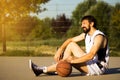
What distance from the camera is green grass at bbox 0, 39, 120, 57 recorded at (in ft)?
59.0

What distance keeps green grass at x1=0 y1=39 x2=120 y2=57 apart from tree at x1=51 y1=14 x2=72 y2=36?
39cm

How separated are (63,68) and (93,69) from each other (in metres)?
0.66

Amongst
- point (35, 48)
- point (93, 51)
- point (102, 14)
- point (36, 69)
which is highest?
point (102, 14)

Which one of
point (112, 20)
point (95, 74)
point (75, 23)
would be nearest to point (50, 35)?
point (75, 23)

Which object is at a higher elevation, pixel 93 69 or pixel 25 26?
pixel 25 26

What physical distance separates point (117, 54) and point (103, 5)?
445 centimetres

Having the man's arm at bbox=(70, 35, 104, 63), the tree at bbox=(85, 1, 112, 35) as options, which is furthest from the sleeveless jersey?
the tree at bbox=(85, 1, 112, 35)

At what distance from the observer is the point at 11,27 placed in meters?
19.2

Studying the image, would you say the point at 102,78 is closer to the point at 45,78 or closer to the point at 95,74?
the point at 95,74

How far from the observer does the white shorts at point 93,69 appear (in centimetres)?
954

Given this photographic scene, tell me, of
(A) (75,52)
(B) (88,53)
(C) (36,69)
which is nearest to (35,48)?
(C) (36,69)

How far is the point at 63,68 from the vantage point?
9391 mm

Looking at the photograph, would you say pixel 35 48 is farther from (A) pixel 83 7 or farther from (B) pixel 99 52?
(B) pixel 99 52

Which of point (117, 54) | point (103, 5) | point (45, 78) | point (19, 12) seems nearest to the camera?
point (45, 78)
